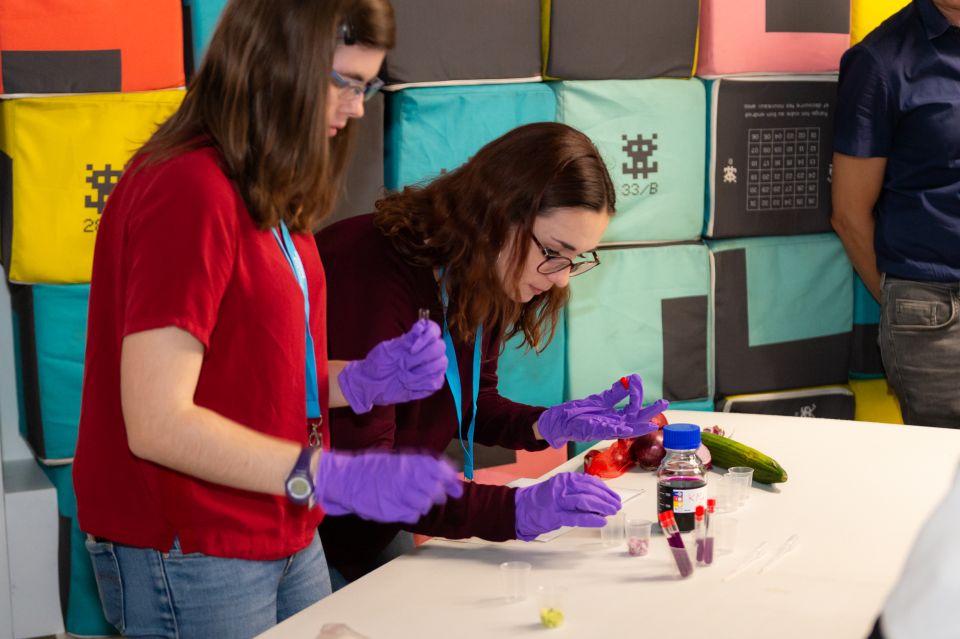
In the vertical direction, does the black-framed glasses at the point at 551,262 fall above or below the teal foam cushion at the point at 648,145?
below

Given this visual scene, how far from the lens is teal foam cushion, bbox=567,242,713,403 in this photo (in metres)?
3.06

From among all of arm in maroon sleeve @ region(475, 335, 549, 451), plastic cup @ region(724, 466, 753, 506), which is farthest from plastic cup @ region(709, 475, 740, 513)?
arm in maroon sleeve @ region(475, 335, 549, 451)

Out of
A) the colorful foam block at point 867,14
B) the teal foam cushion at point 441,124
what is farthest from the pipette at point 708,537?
the colorful foam block at point 867,14

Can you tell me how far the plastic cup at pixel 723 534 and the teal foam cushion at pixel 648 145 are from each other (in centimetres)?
141

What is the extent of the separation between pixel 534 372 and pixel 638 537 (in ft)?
4.14

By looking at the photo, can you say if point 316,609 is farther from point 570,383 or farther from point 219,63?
point 570,383

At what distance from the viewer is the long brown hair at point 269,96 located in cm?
132

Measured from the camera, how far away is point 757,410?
338cm

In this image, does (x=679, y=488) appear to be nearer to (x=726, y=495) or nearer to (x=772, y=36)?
(x=726, y=495)

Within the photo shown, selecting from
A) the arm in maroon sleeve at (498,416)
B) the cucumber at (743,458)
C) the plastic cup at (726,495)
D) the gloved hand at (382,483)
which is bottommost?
the plastic cup at (726,495)

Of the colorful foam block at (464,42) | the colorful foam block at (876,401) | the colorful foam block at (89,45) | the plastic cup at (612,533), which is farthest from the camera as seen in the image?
the colorful foam block at (876,401)

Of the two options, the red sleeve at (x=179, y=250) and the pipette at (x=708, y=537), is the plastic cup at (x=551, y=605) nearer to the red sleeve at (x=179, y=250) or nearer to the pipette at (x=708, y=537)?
the pipette at (x=708, y=537)

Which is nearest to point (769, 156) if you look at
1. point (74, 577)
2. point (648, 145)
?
Result: point (648, 145)

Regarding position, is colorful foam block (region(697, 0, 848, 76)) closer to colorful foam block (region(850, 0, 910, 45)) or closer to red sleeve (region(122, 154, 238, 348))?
colorful foam block (region(850, 0, 910, 45))
